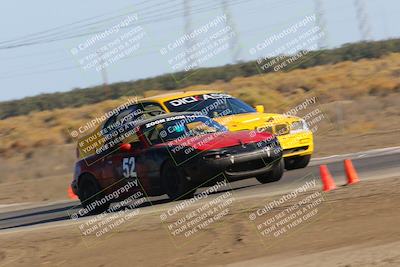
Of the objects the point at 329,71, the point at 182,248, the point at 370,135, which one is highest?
the point at 182,248

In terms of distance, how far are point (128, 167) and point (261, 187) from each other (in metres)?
2.23

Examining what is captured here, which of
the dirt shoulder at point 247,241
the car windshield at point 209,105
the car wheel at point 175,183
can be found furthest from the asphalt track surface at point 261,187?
the car windshield at point 209,105

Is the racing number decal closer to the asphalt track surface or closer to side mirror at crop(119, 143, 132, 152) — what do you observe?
side mirror at crop(119, 143, 132, 152)

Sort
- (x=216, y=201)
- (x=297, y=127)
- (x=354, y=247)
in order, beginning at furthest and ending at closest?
1. (x=297, y=127)
2. (x=216, y=201)
3. (x=354, y=247)

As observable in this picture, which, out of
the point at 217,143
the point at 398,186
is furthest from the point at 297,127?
the point at 398,186

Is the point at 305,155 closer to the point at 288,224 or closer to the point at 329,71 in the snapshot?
the point at 288,224

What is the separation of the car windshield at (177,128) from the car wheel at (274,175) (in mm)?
1046

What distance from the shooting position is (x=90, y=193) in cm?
1534

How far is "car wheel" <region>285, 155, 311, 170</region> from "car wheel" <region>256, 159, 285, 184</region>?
4.97ft

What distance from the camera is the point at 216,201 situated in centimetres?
1334

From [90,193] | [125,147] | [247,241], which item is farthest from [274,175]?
[247,241]

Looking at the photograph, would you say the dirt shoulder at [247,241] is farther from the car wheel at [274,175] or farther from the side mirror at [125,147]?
the side mirror at [125,147]

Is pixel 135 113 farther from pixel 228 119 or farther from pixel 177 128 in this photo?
pixel 177 128

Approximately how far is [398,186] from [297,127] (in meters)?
4.11
